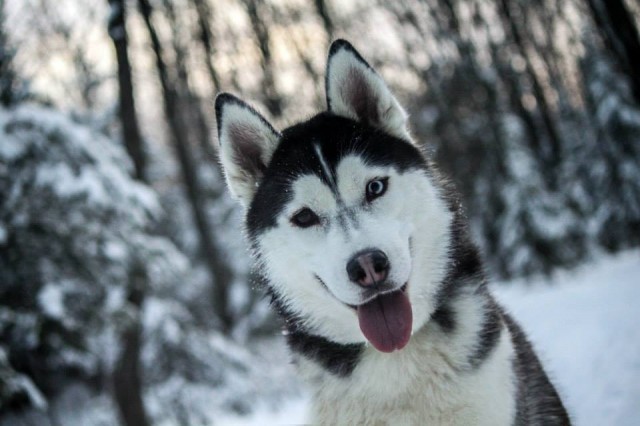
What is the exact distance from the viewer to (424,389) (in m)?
2.21

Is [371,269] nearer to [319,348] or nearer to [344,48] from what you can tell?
[319,348]

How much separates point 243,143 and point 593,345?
4439 mm

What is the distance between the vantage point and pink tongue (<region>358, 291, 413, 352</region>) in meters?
2.25

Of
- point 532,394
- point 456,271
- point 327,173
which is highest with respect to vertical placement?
point 327,173

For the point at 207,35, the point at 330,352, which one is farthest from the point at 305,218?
the point at 207,35

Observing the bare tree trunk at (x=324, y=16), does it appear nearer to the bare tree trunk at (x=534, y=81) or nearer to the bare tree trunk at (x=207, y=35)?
the bare tree trunk at (x=207, y=35)

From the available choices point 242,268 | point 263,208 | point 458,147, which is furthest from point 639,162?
point 263,208

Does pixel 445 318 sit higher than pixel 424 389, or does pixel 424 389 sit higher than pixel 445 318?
pixel 445 318

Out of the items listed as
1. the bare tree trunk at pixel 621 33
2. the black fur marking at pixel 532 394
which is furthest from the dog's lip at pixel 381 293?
the bare tree trunk at pixel 621 33

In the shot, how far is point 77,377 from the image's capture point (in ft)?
20.1

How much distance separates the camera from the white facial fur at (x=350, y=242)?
7.34ft

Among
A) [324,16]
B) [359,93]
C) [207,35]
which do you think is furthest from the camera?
[207,35]

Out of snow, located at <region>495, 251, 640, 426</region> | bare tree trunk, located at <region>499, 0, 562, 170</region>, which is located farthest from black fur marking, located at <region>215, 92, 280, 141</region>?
bare tree trunk, located at <region>499, 0, 562, 170</region>

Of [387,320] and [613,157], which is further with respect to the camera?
[613,157]
